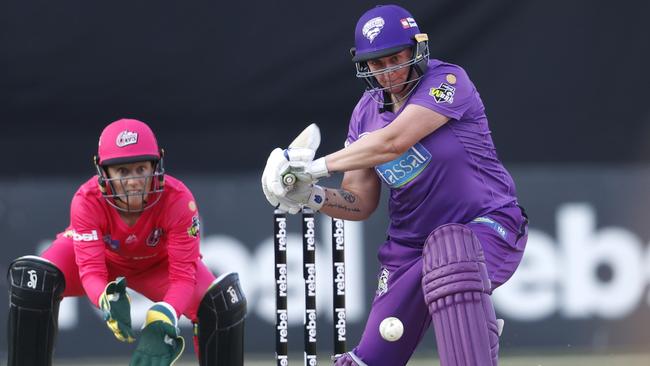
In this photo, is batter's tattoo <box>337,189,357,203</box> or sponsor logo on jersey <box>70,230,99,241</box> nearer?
batter's tattoo <box>337,189,357,203</box>

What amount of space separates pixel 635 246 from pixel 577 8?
1.32 m

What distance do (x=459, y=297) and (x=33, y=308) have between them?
1993mm

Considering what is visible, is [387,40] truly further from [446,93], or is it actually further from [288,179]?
[288,179]

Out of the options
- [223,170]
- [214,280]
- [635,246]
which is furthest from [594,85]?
[214,280]

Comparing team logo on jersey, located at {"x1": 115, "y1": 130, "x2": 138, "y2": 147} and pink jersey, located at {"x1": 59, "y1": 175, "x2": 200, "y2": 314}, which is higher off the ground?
team logo on jersey, located at {"x1": 115, "y1": 130, "x2": 138, "y2": 147}

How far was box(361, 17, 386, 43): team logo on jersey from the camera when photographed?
4770mm

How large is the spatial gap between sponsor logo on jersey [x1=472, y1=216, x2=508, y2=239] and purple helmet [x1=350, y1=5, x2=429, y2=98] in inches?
21.1

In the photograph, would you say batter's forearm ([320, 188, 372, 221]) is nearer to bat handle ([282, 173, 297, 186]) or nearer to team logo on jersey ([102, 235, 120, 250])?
bat handle ([282, 173, 297, 186])

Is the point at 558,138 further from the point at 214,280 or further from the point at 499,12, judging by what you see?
the point at 214,280

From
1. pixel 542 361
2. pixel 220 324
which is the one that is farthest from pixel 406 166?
pixel 542 361

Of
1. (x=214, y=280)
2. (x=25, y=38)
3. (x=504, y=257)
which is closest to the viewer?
(x=504, y=257)

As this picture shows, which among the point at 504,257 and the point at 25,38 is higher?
the point at 25,38

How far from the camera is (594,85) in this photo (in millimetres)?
7492

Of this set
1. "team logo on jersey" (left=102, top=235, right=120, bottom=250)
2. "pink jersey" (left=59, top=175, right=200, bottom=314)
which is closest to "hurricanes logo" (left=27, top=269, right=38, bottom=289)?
"pink jersey" (left=59, top=175, right=200, bottom=314)
